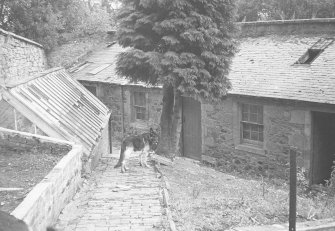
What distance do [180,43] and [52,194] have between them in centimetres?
584

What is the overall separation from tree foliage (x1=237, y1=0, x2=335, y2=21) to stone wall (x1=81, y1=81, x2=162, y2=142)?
13151 mm

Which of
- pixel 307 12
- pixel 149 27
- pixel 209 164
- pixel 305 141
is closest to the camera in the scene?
pixel 149 27

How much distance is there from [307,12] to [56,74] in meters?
20.3

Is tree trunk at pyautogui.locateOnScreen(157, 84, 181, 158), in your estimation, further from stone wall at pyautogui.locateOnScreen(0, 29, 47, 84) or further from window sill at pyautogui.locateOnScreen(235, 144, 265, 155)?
stone wall at pyautogui.locateOnScreen(0, 29, 47, 84)

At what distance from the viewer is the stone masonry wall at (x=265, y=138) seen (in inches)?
504

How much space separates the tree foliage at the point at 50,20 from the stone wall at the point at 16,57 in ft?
8.03

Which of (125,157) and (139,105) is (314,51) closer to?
(125,157)

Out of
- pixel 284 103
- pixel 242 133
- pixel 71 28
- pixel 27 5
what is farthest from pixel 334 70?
pixel 71 28

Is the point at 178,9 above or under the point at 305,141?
above

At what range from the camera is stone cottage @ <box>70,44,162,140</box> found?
1827 centimetres

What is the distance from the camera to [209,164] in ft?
50.8

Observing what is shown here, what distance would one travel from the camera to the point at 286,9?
96.8 feet

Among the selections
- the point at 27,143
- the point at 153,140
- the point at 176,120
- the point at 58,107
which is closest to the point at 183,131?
the point at 176,120

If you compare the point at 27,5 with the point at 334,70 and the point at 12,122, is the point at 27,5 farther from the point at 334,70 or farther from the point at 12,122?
the point at 334,70
